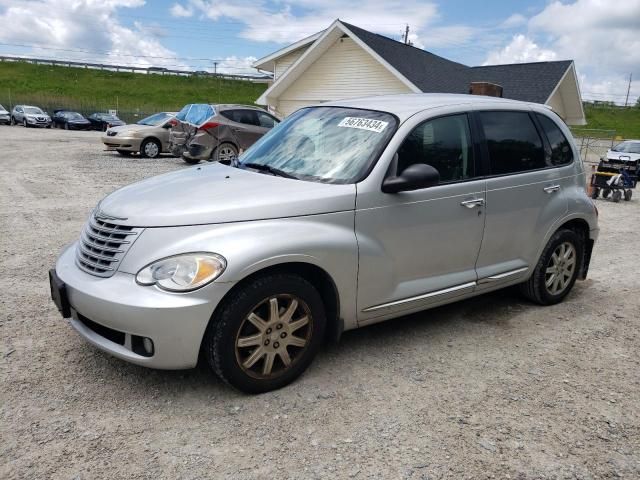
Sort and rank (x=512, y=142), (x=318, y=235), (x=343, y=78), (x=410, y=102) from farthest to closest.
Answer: (x=343, y=78)
(x=512, y=142)
(x=410, y=102)
(x=318, y=235)

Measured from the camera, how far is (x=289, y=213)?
3.24 metres

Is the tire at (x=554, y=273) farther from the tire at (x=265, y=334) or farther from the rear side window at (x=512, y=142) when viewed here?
the tire at (x=265, y=334)

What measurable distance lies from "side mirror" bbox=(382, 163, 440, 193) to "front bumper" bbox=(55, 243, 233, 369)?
1.29m

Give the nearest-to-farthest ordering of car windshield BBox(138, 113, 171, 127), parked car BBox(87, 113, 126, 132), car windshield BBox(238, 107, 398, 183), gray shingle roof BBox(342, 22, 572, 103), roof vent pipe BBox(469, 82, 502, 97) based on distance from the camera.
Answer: car windshield BBox(238, 107, 398, 183), roof vent pipe BBox(469, 82, 502, 97), car windshield BBox(138, 113, 171, 127), gray shingle roof BBox(342, 22, 572, 103), parked car BBox(87, 113, 126, 132)

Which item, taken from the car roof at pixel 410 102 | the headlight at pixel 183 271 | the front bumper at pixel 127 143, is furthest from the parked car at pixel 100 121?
the headlight at pixel 183 271

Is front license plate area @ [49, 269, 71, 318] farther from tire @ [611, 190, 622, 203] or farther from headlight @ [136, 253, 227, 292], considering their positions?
tire @ [611, 190, 622, 203]

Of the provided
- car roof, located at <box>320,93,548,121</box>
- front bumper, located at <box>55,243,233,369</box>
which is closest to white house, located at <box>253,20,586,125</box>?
car roof, located at <box>320,93,548,121</box>

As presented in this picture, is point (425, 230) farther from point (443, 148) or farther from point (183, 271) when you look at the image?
point (183, 271)

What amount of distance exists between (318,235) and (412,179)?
29.4 inches

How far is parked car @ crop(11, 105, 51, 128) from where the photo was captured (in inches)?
1405

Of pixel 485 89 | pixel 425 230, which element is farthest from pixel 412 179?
pixel 485 89

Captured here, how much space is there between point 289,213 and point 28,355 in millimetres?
2102

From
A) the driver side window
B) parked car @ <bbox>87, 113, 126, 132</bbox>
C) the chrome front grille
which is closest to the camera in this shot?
the chrome front grille

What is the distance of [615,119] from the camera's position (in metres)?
62.7
